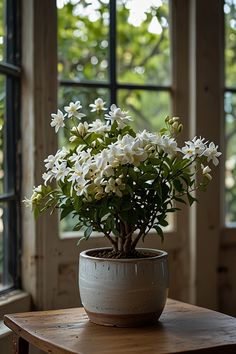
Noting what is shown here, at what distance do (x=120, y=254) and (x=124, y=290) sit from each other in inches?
4.7

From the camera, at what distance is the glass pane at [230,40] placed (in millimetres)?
2477

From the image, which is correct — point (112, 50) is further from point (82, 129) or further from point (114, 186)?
point (114, 186)

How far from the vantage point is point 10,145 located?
2.06 meters

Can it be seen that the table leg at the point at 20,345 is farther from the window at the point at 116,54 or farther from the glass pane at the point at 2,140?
the window at the point at 116,54

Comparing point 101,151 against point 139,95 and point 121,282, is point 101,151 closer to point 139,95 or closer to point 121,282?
point 121,282

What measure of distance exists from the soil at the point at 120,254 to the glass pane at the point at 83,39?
3.18 feet

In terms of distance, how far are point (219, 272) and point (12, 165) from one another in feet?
3.16

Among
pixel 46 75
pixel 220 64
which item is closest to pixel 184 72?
pixel 220 64

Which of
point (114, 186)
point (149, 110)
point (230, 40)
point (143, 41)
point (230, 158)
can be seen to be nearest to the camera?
point (114, 186)

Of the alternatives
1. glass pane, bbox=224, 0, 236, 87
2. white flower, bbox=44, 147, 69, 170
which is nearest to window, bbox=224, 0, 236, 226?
glass pane, bbox=224, 0, 236, 87

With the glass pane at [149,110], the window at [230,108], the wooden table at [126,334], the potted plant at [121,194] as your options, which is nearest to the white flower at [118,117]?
the potted plant at [121,194]

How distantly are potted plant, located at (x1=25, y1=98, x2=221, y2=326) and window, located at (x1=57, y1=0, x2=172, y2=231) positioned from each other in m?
0.77

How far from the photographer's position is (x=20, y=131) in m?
2.07

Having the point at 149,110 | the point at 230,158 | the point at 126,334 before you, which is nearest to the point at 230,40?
the point at 230,158
